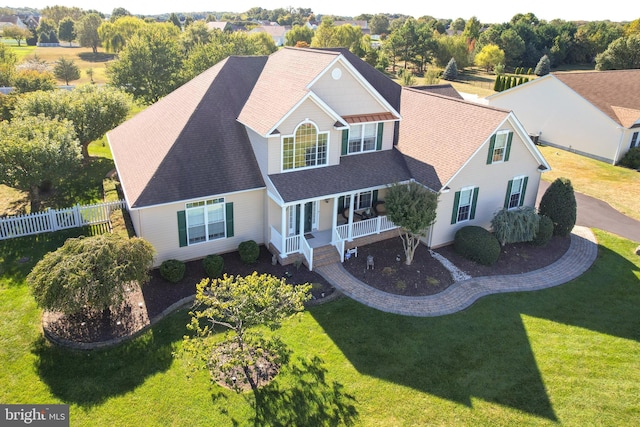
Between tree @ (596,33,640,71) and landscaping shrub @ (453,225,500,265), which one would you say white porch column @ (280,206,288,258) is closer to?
landscaping shrub @ (453,225,500,265)

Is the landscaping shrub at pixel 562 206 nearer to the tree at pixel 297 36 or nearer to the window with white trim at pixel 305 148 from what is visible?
the window with white trim at pixel 305 148

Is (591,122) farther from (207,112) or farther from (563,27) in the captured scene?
(563,27)

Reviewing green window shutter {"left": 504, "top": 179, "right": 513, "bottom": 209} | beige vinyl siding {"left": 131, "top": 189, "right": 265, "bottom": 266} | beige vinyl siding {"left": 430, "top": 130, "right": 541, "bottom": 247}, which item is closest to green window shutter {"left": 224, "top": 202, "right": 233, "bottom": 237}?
beige vinyl siding {"left": 131, "top": 189, "right": 265, "bottom": 266}

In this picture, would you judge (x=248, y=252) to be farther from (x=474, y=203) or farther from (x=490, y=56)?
(x=490, y=56)

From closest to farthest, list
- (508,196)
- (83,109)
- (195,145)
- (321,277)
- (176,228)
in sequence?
(176,228) < (321,277) < (195,145) < (508,196) < (83,109)

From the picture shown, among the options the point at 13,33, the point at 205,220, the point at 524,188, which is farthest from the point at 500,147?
the point at 13,33

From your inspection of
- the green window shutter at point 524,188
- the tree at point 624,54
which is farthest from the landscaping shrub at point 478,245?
the tree at point 624,54
